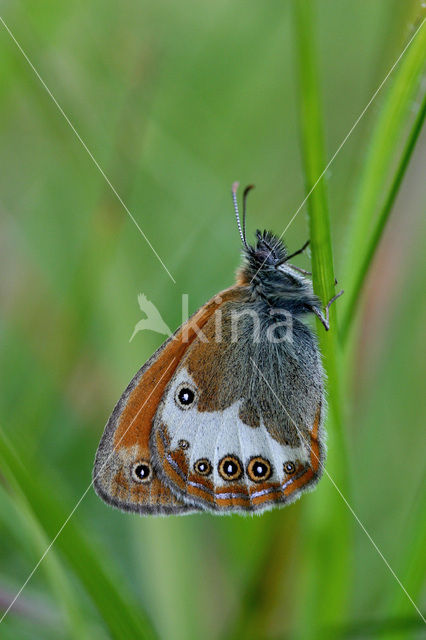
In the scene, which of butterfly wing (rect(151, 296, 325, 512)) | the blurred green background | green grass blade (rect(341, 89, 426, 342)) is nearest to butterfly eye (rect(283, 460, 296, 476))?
butterfly wing (rect(151, 296, 325, 512))

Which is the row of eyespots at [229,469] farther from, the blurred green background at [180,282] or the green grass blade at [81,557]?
the green grass blade at [81,557]

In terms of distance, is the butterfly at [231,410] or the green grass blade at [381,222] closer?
the green grass blade at [381,222]

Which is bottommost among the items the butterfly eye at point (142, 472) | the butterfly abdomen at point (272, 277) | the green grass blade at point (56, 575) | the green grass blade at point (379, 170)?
the green grass blade at point (56, 575)

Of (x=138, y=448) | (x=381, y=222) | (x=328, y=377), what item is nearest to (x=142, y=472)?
(x=138, y=448)

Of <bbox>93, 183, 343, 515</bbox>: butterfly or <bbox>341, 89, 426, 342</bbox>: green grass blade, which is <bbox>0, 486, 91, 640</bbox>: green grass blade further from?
<bbox>341, 89, 426, 342</bbox>: green grass blade

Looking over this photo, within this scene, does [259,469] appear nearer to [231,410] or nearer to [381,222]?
[231,410]

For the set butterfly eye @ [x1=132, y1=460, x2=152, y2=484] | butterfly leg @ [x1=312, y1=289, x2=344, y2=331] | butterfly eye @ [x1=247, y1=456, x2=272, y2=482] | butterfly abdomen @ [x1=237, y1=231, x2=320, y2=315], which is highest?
butterfly abdomen @ [x1=237, y1=231, x2=320, y2=315]

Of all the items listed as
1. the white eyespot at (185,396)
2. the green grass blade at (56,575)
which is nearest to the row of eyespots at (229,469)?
the white eyespot at (185,396)
